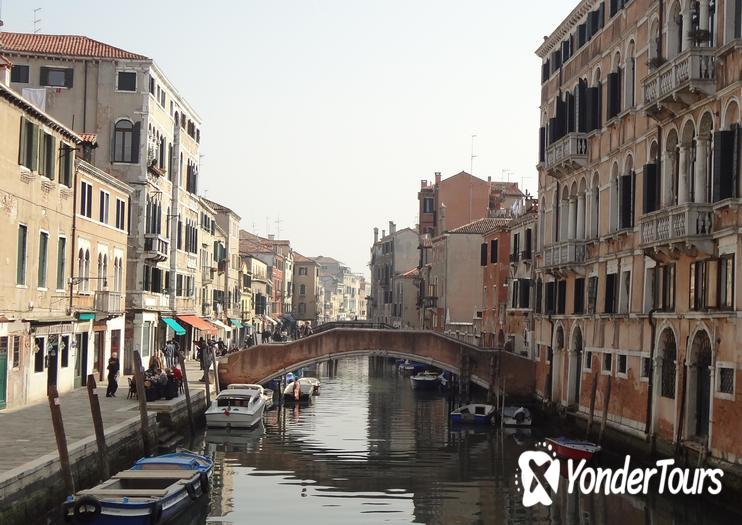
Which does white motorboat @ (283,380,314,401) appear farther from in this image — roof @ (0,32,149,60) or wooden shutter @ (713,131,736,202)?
wooden shutter @ (713,131,736,202)

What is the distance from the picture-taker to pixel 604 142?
1339 inches

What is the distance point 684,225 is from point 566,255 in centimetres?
1178

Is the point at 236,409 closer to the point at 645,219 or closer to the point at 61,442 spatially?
the point at 645,219

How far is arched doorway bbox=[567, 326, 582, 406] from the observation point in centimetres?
3694

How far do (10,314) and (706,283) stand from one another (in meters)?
16.4

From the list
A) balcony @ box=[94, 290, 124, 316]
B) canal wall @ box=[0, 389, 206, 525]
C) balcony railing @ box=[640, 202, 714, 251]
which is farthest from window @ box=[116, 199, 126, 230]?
balcony railing @ box=[640, 202, 714, 251]

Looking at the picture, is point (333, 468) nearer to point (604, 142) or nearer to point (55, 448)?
point (55, 448)

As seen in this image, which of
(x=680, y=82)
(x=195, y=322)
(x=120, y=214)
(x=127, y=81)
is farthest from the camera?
(x=195, y=322)

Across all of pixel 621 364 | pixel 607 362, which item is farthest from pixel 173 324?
pixel 621 364

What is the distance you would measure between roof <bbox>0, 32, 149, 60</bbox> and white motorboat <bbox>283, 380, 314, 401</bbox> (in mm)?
15548

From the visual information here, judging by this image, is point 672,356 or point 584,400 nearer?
point 672,356

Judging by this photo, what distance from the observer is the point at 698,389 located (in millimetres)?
25844

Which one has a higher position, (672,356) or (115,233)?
(115,233)

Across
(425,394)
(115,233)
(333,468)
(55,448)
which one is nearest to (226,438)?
(333,468)
